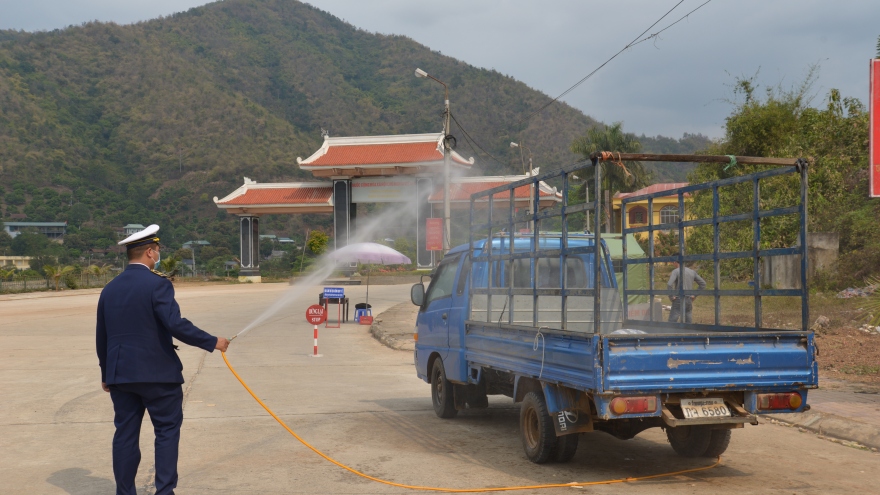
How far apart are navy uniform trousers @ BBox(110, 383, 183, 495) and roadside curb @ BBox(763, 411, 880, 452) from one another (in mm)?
5452

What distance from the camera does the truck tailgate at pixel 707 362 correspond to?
5832mm

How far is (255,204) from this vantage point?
6062cm

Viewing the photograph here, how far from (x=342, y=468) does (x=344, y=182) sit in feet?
Answer: 176

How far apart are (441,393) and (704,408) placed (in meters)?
3.70

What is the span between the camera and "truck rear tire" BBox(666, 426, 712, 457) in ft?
23.3

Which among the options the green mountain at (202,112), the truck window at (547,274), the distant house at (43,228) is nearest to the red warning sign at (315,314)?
the truck window at (547,274)

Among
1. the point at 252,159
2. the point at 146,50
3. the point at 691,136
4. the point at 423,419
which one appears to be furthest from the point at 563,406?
the point at 146,50

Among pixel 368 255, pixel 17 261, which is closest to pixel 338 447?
pixel 368 255

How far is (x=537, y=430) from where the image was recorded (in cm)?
695

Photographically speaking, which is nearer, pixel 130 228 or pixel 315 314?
pixel 315 314

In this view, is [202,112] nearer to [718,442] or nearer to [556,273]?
[556,273]

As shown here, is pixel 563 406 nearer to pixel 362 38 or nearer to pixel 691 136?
pixel 691 136

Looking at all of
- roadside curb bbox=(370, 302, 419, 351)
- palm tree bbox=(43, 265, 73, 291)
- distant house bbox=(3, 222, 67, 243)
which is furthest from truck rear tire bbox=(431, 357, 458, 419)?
distant house bbox=(3, 222, 67, 243)

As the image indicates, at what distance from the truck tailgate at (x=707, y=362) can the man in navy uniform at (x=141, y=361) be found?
108 inches
